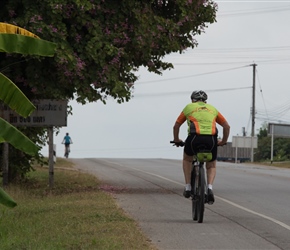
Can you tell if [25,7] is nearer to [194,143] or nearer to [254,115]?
[194,143]

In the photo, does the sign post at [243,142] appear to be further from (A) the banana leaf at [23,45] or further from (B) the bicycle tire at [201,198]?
(A) the banana leaf at [23,45]

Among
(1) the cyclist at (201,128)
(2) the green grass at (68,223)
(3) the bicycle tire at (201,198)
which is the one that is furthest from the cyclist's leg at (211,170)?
(2) the green grass at (68,223)

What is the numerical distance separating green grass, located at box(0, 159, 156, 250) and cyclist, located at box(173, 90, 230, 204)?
4.38 feet

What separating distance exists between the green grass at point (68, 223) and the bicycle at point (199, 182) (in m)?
1.01

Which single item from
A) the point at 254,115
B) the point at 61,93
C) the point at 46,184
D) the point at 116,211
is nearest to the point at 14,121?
Result: the point at 61,93

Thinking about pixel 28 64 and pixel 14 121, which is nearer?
pixel 28 64

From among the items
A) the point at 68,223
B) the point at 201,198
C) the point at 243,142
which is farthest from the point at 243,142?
the point at 68,223

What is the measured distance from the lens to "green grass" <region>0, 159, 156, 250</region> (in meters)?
11.8

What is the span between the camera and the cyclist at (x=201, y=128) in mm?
14500

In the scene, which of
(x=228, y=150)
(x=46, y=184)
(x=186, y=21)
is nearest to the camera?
(x=186, y=21)

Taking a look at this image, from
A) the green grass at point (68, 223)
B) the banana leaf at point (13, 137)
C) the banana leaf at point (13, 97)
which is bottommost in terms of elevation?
the green grass at point (68, 223)

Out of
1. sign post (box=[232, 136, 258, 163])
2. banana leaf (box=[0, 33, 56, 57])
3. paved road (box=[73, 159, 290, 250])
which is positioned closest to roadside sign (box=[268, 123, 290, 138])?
sign post (box=[232, 136, 258, 163])

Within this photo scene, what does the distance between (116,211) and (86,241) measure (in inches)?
154

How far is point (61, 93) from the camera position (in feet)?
68.5
